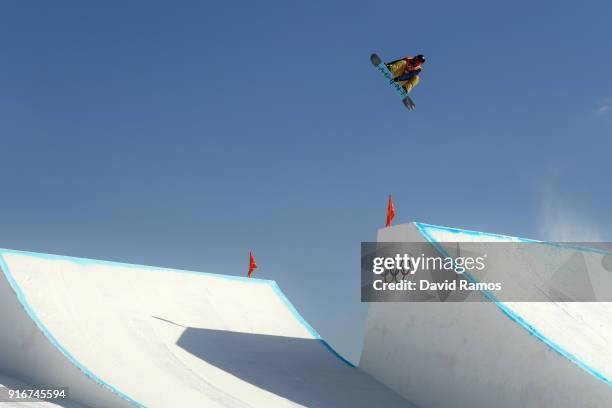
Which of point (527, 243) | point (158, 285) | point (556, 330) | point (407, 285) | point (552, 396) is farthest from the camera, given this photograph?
point (158, 285)

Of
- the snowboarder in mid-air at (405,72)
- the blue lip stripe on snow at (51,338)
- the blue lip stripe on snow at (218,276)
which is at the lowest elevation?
the blue lip stripe on snow at (51,338)

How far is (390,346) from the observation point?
12.2 m

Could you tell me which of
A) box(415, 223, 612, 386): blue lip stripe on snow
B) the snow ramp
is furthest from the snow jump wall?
the snow ramp

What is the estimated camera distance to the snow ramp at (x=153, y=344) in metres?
8.98

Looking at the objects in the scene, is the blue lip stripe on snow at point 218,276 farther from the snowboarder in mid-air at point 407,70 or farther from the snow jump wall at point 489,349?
the snowboarder in mid-air at point 407,70

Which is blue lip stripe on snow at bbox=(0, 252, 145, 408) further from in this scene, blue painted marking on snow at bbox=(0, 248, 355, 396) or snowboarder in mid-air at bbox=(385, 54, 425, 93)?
snowboarder in mid-air at bbox=(385, 54, 425, 93)

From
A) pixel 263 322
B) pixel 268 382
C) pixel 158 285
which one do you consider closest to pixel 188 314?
pixel 158 285

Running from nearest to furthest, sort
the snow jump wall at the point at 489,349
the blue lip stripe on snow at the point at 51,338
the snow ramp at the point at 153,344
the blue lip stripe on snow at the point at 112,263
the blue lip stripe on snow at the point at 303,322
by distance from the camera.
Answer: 1. the blue lip stripe on snow at the point at 51,338
2. the snow jump wall at the point at 489,349
3. the snow ramp at the point at 153,344
4. the blue lip stripe on snow at the point at 112,263
5. the blue lip stripe on snow at the point at 303,322

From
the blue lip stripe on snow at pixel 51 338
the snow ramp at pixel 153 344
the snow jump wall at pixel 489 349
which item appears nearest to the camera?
the blue lip stripe on snow at pixel 51 338

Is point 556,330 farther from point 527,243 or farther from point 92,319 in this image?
point 92,319

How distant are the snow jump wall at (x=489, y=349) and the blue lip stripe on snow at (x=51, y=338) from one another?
5506 mm

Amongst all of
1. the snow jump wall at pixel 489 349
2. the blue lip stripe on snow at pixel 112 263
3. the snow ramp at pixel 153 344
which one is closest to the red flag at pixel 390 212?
the snow jump wall at pixel 489 349

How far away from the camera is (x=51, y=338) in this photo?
9.11 metres

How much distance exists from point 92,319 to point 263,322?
5.37 meters
